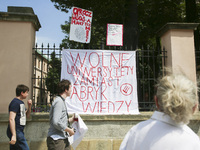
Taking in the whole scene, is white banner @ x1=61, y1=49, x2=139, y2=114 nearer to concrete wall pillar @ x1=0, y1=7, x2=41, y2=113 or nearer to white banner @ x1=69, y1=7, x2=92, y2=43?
white banner @ x1=69, y1=7, x2=92, y2=43

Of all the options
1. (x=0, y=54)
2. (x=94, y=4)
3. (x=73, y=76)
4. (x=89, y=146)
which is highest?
(x=94, y=4)

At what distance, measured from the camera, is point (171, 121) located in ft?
4.34

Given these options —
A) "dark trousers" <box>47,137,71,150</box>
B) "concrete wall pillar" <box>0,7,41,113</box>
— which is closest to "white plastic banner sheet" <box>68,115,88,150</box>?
"dark trousers" <box>47,137,71,150</box>

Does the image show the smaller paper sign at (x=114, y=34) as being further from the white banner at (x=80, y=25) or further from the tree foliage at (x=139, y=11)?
the tree foliage at (x=139, y=11)

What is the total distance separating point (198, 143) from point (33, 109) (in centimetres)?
441

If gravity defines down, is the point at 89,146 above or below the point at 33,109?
below

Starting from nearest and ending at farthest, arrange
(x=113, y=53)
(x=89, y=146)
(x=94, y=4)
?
1. (x=89, y=146)
2. (x=113, y=53)
3. (x=94, y=4)

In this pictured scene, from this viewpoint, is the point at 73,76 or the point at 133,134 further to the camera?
the point at 73,76

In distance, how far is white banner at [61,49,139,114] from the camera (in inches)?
201

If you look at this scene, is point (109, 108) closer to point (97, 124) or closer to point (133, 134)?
point (97, 124)

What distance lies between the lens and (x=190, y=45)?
18.1 feet

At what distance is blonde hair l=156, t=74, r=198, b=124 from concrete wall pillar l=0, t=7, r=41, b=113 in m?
4.32

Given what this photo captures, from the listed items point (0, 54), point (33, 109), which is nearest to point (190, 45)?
point (33, 109)

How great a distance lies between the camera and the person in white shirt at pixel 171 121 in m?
1.27
